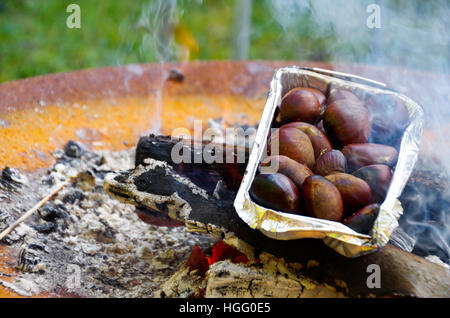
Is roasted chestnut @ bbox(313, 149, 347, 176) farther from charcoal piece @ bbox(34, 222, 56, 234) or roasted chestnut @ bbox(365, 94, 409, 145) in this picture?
charcoal piece @ bbox(34, 222, 56, 234)

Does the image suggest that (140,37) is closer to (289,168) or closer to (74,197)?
(74,197)

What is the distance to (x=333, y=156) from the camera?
1.41 m

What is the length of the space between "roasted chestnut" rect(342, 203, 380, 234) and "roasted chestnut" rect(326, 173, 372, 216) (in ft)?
0.11

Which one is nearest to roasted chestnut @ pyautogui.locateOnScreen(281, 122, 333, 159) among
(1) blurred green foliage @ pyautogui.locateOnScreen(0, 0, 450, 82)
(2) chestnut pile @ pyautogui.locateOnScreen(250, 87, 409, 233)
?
(2) chestnut pile @ pyautogui.locateOnScreen(250, 87, 409, 233)

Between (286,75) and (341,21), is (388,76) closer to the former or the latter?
(341,21)

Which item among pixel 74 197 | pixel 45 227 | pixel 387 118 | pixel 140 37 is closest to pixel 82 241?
pixel 45 227

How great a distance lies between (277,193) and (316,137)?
12.8 inches

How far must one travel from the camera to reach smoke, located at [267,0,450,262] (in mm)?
1677

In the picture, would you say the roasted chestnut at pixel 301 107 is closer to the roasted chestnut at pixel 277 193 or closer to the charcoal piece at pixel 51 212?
the roasted chestnut at pixel 277 193

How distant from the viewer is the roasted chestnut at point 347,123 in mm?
1534

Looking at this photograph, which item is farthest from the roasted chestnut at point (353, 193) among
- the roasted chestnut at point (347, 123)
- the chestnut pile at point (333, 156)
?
the roasted chestnut at point (347, 123)

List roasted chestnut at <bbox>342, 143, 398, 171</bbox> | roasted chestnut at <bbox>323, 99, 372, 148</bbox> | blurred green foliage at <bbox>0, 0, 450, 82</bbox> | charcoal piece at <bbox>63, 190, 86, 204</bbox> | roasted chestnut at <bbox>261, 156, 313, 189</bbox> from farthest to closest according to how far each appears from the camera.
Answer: blurred green foliage at <bbox>0, 0, 450, 82</bbox>
charcoal piece at <bbox>63, 190, 86, 204</bbox>
roasted chestnut at <bbox>323, 99, 372, 148</bbox>
roasted chestnut at <bbox>342, 143, 398, 171</bbox>
roasted chestnut at <bbox>261, 156, 313, 189</bbox>

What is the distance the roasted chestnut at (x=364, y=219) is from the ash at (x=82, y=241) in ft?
2.22
